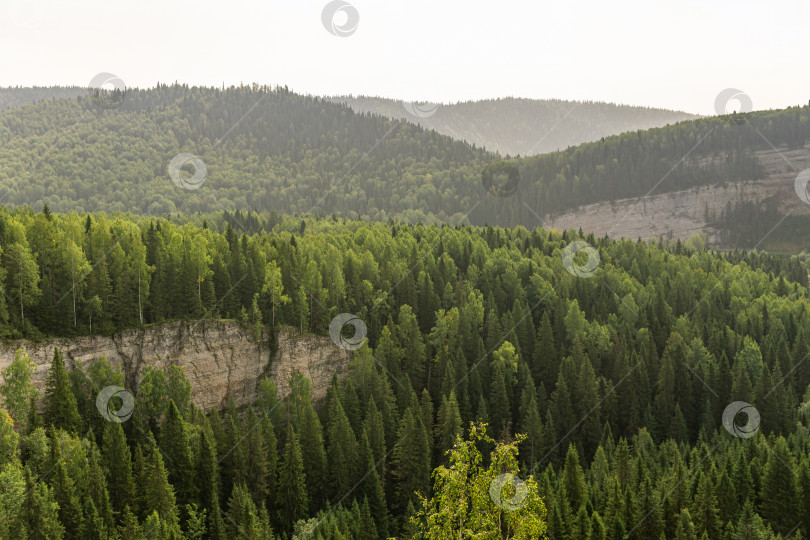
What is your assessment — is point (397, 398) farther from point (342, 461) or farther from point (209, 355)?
point (209, 355)

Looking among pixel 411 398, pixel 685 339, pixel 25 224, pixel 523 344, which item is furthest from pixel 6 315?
pixel 685 339

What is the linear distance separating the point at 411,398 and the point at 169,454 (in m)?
37.5

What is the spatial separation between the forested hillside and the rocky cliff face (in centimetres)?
234

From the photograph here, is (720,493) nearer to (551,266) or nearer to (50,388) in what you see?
(50,388)

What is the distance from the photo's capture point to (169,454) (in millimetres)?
89625

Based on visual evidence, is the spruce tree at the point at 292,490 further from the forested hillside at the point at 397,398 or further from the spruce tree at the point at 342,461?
the spruce tree at the point at 342,461

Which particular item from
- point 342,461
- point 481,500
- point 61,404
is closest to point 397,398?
point 342,461

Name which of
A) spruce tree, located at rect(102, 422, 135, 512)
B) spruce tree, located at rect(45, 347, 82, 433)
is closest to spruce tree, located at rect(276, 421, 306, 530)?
spruce tree, located at rect(102, 422, 135, 512)

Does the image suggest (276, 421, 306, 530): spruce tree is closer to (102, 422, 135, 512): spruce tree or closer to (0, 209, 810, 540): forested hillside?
(0, 209, 810, 540): forested hillside

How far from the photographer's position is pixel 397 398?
119 metres

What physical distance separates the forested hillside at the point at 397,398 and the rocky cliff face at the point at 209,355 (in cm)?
234

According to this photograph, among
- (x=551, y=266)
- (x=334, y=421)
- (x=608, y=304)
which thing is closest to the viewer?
(x=334, y=421)

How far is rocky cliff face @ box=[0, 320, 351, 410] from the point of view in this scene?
98125 mm

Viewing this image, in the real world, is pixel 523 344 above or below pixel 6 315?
below
